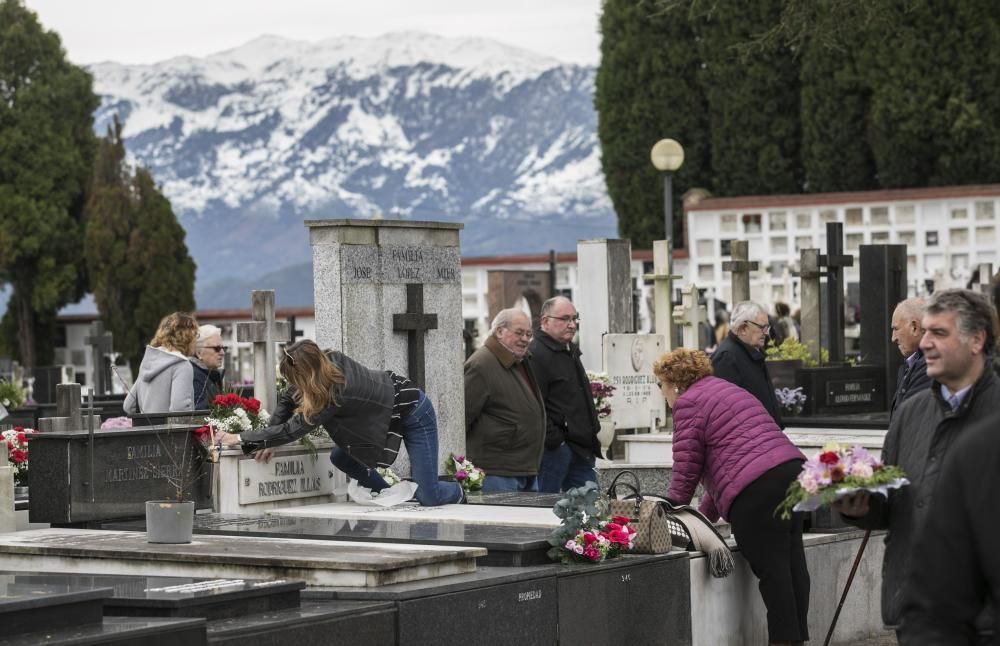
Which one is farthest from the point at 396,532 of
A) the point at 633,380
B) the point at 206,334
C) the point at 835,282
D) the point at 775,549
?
the point at 835,282

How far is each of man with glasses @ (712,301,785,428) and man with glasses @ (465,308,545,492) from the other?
119 centimetres

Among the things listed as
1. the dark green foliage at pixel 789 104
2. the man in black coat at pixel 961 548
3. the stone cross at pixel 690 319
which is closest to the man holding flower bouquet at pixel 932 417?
the man in black coat at pixel 961 548

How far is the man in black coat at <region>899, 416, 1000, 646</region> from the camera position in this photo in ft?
12.5

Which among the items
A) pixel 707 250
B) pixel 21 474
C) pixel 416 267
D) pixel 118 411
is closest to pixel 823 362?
pixel 118 411

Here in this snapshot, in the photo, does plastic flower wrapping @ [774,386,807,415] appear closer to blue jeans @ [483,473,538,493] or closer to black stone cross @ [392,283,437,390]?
blue jeans @ [483,473,538,493]

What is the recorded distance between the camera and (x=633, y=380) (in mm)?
16359

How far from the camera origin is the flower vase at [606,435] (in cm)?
1573

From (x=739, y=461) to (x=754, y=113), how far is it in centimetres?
3139

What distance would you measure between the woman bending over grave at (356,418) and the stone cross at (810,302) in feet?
28.3

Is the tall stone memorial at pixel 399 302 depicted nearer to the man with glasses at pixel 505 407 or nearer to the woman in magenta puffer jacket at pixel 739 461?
the man with glasses at pixel 505 407

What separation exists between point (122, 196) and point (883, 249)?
115 feet

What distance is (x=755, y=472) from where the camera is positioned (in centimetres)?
877

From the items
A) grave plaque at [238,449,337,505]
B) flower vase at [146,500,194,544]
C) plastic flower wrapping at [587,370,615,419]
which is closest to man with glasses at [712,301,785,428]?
grave plaque at [238,449,337,505]

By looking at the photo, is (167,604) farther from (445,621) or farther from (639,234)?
(639,234)
